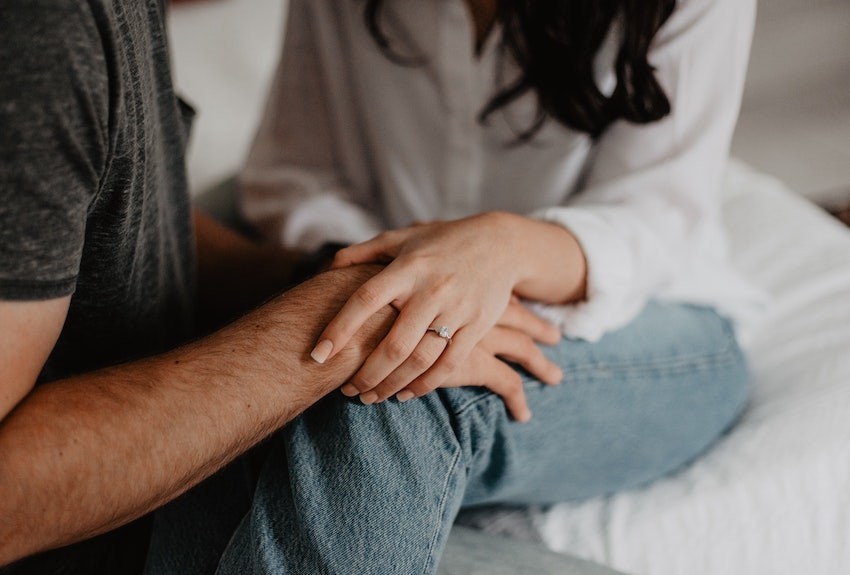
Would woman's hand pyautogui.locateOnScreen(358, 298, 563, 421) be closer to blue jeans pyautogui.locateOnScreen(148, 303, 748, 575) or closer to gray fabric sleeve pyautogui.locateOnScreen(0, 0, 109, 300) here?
blue jeans pyautogui.locateOnScreen(148, 303, 748, 575)

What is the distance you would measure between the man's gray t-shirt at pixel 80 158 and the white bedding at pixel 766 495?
447mm

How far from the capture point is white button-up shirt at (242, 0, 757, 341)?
706 mm

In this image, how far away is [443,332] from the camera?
1.90 ft

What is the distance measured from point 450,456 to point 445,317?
11 cm

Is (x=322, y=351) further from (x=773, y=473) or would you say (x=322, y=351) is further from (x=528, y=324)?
(x=773, y=473)

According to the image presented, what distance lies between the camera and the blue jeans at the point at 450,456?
528 millimetres

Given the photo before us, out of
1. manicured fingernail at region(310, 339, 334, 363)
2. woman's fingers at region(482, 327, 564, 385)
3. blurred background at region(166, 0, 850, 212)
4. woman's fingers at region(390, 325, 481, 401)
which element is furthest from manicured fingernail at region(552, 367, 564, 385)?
blurred background at region(166, 0, 850, 212)

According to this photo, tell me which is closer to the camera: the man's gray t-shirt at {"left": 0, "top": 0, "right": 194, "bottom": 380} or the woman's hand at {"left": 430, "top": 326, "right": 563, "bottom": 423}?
the man's gray t-shirt at {"left": 0, "top": 0, "right": 194, "bottom": 380}

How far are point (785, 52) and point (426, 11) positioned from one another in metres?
1.14

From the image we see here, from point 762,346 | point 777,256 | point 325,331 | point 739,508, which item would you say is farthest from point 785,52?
point 325,331

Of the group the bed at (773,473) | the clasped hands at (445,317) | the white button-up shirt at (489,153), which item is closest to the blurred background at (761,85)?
the white button-up shirt at (489,153)

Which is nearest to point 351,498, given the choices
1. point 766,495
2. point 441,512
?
point 441,512

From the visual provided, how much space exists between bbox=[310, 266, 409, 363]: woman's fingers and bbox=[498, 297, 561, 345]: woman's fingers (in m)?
0.11

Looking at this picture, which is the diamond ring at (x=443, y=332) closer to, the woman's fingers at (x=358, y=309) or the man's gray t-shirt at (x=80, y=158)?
the woman's fingers at (x=358, y=309)
